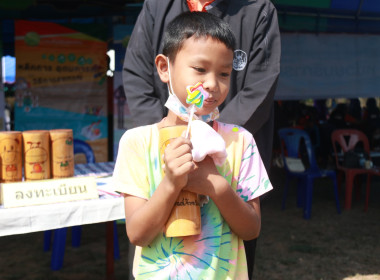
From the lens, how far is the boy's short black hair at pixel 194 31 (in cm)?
116

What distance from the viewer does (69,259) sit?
3.88 meters

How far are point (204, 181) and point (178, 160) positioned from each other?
0.11 metres

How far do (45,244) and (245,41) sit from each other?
3.11m

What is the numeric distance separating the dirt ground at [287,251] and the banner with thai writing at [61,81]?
4.25 feet

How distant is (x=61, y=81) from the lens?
526cm

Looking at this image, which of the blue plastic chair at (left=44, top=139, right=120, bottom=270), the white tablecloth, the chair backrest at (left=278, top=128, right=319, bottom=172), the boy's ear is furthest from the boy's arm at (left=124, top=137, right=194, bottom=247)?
the chair backrest at (left=278, top=128, right=319, bottom=172)

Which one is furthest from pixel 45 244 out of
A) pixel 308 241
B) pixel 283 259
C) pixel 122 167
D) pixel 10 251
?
pixel 122 167

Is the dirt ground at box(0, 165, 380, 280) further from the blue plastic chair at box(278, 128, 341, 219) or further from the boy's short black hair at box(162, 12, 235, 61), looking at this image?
the boy's short black hair at box(162, 12, 235, 61)

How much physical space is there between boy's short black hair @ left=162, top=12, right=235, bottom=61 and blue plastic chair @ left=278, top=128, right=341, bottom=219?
442 centimetres

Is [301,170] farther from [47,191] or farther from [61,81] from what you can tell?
[47,191]

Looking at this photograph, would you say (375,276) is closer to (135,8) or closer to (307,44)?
(307,44)

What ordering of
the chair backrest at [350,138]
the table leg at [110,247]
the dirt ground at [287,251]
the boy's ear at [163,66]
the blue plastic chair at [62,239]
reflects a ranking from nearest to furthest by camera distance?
1. the boy's ear at [163,66]
2. the table leg at [110,247]
3. the blue plastic chair at [62,239]
4. the dirt ground at [287,251]
5. the chair backrest at [350,138]

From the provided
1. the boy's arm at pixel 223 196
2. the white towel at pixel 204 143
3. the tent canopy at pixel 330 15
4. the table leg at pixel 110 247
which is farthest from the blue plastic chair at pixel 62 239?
the tent canopy at pixel 330 15

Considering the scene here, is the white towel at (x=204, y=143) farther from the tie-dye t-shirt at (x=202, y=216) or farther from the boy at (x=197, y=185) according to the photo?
the tie-dye t-shirt at (x=202, y=216)
